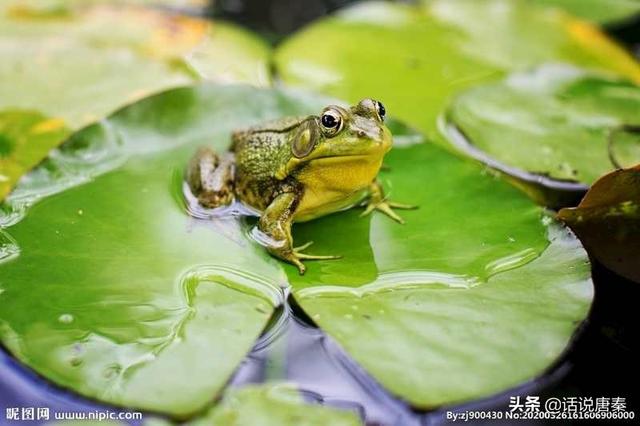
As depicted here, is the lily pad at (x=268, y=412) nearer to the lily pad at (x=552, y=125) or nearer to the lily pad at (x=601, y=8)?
the lily pad at (x=552, y=125)

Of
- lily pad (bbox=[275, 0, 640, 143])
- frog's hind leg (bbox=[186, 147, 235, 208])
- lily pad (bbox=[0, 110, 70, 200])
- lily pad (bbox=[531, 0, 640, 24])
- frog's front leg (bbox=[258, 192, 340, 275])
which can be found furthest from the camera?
lily pad (bbox=[531, 0, 640, 24])

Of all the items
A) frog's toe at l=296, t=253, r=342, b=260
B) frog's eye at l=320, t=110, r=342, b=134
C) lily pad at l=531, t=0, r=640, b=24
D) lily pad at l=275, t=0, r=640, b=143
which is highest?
frog's eye at l=320, t=110, r=342, b=134

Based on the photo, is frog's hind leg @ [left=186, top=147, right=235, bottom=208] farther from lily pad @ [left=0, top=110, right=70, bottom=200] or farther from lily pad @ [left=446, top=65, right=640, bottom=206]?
lily pad @ [left=446, top=65, right=640, bottom=206]

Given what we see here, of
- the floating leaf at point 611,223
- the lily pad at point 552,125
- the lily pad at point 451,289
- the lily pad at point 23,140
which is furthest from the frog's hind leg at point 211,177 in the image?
the floating leaf at point 611,223

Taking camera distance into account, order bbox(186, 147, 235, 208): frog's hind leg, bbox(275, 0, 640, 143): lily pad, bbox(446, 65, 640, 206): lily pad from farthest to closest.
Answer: bbox(275, 0, 640, 143): lily pad
bbox(446, 65, 640, 206): lily pad
bbox(186, 147, 235, 208): frog's hind leg
